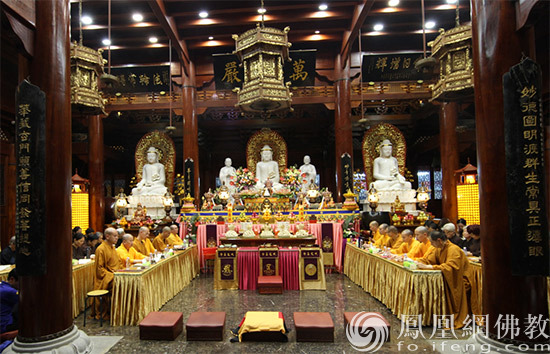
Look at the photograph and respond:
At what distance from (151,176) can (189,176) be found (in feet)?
5.34

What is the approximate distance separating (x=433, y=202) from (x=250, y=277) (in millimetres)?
11715

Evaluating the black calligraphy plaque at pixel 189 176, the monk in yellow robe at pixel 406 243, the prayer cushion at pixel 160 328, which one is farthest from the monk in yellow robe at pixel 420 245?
the black calligraphy plaque at pixel 189 176

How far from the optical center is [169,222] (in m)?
10.6

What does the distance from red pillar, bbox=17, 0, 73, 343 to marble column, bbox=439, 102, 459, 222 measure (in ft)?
34.3

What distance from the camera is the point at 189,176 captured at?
11570mm

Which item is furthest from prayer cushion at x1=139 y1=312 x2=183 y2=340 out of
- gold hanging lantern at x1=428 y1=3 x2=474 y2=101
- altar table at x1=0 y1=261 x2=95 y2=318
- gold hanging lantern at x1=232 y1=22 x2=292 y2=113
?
gold hanging lantern at x1=428 y1=3 x2=474 y2=101

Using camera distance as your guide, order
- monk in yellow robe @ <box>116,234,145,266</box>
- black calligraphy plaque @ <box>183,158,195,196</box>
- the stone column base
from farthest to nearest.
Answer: black calligraphy plaque @ <box>183,158,195,196</box>, monk in yellow robe @ <box>116,234,145,266</box>, the stone column base

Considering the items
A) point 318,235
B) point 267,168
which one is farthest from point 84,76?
point 267,168

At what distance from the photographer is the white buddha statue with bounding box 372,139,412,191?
11130mm

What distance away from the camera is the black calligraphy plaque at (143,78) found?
1224cm

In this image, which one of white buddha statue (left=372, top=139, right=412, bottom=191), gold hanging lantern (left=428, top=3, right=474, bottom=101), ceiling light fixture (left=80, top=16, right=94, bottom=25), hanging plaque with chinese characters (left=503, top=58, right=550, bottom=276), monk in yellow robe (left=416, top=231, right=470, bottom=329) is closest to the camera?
hanging plaque with chinese characters (left=503, top=58, right=550, bottom=276)

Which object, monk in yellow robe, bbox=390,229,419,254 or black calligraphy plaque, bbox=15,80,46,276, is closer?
black calligraphy plaque, bbox=15,80,46,276

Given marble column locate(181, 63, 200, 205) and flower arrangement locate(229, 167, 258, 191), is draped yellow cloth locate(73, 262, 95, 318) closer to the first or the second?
flower arrangement locate(229, 167, 258, 191)

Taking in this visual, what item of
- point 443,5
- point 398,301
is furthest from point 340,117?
point 398,301
